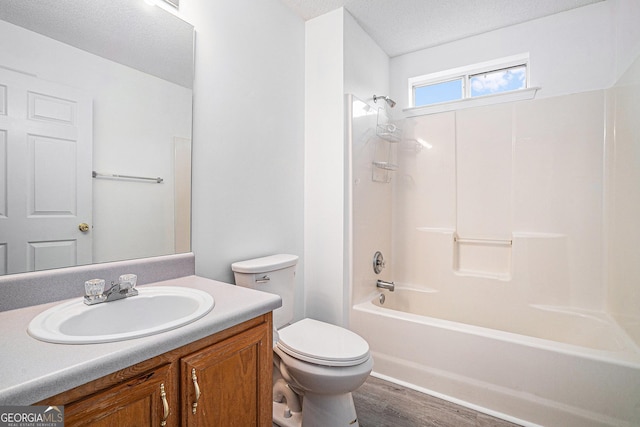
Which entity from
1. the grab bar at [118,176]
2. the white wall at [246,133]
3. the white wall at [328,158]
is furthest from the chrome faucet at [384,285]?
the grab bar at [118,176]

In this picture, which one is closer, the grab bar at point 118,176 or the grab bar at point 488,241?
the grab bar at point 118,176

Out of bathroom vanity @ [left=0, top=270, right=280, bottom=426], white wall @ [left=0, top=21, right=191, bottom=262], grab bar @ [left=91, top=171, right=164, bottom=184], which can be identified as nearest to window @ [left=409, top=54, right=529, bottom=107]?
white wall @ [left=0, top=21, right=191, bottom=262]

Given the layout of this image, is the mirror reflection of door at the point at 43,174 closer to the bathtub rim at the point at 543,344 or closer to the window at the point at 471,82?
the bathtub rim at the point at 543,344

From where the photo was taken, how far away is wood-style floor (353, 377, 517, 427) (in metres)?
1.66

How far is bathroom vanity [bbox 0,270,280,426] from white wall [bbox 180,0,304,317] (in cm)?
55

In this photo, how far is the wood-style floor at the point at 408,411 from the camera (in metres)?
1.66

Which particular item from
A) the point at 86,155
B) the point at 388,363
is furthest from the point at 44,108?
the point at 388,363

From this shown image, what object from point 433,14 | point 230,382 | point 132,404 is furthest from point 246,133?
point 433,14

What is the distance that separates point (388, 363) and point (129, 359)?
1.76 m

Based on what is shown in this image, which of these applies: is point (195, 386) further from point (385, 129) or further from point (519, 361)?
point (385, 129)

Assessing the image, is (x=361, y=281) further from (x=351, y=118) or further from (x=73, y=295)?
(x=73, y=295)

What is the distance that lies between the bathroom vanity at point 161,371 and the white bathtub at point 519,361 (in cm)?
115

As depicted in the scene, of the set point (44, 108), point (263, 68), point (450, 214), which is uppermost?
point (263, 68)

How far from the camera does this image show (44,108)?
3.43ft
